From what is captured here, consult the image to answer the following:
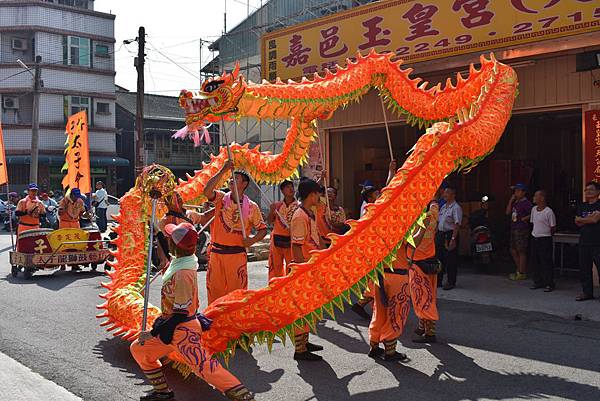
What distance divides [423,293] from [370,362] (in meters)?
1.06

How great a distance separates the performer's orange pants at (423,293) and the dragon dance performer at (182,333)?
9.10ft

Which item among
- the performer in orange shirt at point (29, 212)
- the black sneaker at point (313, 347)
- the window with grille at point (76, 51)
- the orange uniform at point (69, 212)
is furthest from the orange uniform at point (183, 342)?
the window with grille at point (76, 51)

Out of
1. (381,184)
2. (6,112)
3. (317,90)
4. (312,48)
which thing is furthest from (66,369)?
(6,112)

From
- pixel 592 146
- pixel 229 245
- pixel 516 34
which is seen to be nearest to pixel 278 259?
pixel 229 245

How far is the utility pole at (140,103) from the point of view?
725 inches

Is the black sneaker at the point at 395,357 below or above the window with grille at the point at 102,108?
below

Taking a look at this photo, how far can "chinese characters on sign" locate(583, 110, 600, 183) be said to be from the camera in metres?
9.07

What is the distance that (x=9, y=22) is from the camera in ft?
108

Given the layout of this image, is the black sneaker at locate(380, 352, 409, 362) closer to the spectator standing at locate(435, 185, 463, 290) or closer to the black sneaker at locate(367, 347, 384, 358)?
the black sneaker at locate(367, 347, 384, 358)

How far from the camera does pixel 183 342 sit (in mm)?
4207

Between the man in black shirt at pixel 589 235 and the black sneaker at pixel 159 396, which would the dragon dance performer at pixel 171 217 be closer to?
the black sneaker at pixel 159 396

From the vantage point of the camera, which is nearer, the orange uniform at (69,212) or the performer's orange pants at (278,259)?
the performer's orange pants at (278,259)

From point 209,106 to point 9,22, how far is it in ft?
108

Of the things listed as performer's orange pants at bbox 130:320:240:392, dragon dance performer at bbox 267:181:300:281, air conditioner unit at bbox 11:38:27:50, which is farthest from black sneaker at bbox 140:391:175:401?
air conditioner unit at bbox 11:38:27:50
